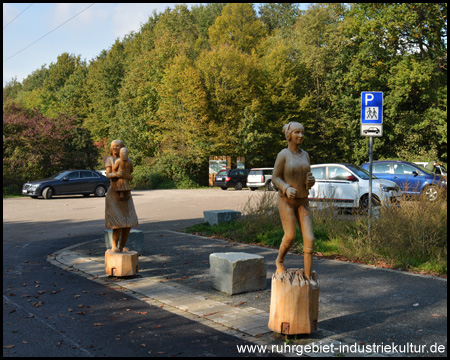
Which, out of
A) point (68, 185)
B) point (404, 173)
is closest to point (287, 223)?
point (404, 173)

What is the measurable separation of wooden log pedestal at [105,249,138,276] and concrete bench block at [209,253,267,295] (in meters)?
1.54

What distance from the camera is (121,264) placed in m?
7.92

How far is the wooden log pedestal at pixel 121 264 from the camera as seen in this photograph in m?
7.92

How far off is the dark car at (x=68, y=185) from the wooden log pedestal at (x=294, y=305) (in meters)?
22.6

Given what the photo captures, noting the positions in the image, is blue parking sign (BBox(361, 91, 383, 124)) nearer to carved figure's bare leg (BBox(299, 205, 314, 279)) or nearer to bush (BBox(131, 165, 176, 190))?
carved figure's bare leg (BBox(299, 205, 314, 279))

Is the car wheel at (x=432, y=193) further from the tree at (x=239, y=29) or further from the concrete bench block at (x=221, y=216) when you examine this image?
the tree at (x=239, y=29)

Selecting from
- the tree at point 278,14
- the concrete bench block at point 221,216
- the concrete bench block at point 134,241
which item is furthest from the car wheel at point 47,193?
the tree at point 278,14

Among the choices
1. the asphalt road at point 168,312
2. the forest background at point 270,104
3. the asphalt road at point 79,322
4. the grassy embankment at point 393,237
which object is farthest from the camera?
the forest background at point 270,104

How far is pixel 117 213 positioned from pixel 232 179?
2658 cm

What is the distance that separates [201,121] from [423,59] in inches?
701

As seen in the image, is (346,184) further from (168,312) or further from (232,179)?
(232,179)

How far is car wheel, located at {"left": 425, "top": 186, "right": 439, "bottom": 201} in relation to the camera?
958 centimetres

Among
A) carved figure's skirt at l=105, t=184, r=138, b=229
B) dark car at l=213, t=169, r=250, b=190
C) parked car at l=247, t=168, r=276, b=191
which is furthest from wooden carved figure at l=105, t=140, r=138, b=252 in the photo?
dark car at l=213, t=169, r=250, b=190

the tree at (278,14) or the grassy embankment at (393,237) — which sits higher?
the tree at (278,14)
